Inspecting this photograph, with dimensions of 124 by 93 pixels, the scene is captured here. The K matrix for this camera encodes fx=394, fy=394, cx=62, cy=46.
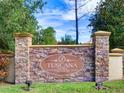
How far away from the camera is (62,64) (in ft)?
65.9

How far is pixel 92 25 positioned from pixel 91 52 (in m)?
12.3

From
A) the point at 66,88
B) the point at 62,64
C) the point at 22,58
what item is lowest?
the point at 66,88

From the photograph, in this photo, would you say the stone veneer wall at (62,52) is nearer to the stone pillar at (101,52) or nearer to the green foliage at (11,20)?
the stone pillar at (101,52)

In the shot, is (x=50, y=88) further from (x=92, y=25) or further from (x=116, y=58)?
(x=92, y=25)

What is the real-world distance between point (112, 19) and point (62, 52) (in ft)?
35.6

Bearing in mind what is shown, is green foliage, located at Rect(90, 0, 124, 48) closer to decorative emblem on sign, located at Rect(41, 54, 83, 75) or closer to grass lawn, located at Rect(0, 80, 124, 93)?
decorative emblem on sign, located at Rect(41, 54, 83, 75)

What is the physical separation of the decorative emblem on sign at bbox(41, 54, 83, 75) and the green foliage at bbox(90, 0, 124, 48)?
9307 millimetres

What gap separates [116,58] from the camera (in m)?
20.5

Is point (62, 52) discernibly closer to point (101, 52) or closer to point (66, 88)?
point (101, 52)

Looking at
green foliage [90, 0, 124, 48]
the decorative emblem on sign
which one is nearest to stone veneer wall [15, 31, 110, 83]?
the decorative emblem on sign

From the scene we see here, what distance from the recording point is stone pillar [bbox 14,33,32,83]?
66.2ft

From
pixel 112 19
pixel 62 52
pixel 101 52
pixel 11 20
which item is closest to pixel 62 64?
pixel 62 52

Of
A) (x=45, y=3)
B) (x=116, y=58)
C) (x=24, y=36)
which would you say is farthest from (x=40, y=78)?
(x=45, y=3)

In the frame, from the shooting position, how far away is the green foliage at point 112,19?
1147 inches
